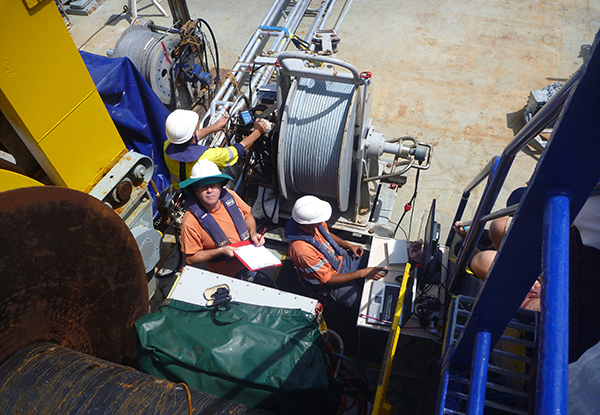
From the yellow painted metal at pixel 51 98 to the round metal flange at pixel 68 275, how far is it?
1.64 ft

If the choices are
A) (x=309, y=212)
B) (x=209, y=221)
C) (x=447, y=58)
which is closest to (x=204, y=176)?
(x=209, y=221)

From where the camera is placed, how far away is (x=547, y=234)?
48.8 inches

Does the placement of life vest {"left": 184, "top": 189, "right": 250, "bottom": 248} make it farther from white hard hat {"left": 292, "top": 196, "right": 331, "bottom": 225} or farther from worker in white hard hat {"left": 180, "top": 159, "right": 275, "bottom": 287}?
white hard hat {"left": 292, "top": 196, "right": 331, "bottom": 225}

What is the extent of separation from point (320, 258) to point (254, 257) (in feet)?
1.96

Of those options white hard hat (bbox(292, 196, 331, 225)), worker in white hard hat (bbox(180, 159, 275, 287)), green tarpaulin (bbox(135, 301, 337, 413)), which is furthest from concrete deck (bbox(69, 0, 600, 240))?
green tarpaulin (bbox(135, 301, 337, 413))

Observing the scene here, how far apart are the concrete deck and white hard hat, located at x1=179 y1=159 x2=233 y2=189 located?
106 inches

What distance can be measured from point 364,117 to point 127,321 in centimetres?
283

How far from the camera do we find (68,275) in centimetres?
233

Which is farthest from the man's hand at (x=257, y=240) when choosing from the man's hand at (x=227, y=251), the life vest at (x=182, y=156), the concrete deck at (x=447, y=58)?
the concrete deck at (x=447, y=58)

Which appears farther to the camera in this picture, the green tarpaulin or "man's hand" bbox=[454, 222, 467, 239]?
"man's hand" bbox=[454, 222, 467, 239]

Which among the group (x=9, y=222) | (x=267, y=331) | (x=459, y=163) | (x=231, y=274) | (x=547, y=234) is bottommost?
(x=231, y=274)

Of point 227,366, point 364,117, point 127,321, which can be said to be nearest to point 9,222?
point 127,321

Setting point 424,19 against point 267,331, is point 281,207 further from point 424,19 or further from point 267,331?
point 424,19

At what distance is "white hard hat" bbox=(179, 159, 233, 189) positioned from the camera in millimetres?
3598
